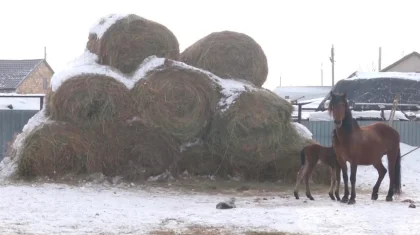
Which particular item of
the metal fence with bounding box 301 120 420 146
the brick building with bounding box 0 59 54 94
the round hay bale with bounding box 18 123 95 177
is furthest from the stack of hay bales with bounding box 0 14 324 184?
the brick building with bounding box 0 59 54 94

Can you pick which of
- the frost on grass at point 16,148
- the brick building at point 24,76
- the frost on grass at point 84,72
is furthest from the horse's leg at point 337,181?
the brick building at point 24,76

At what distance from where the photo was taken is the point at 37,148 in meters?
10.9

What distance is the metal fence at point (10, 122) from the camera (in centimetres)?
1363

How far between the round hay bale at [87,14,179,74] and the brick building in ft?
90.7

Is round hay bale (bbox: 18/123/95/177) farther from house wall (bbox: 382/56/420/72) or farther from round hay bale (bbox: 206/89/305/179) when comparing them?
house wall (bbox: 382/56/420/72)

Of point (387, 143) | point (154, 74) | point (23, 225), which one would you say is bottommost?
point (23, 225)

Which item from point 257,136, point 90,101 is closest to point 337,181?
point 257,136

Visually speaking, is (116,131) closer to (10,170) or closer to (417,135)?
(10,170)

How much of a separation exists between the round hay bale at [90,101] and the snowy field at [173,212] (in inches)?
46.8

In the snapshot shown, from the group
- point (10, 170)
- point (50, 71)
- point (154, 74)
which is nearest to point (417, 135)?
point (154, 74)

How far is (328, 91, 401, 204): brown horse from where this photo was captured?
937 cm

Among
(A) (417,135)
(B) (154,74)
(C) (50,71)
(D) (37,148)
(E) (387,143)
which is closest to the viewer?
(E) (387,143)

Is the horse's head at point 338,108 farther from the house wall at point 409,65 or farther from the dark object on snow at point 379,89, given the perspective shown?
the house wall at point 409,65

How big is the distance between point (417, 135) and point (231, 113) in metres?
6.28
